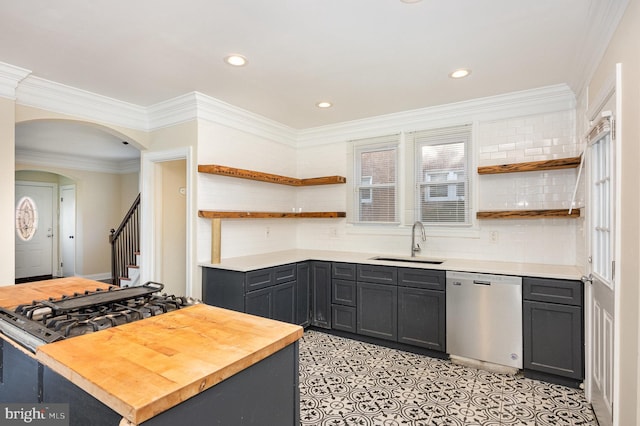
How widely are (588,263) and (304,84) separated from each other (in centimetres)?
280

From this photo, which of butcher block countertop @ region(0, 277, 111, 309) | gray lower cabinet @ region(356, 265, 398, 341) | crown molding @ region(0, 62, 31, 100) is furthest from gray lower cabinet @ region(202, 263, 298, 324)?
crown molding @ region(0, 62, 31, 100)

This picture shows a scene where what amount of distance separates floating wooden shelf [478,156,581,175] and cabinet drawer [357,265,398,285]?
1.41 meters

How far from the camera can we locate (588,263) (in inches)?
103

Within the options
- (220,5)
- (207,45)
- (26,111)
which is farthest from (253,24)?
(26,111)

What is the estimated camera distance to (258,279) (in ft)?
11.3

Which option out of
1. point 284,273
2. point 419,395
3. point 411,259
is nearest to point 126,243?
point 284,273

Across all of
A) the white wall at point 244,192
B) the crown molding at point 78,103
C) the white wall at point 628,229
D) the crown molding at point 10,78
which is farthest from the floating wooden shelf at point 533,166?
the crown molding at point 10,78

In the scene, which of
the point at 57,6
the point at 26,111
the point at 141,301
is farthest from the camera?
the point at 26,111

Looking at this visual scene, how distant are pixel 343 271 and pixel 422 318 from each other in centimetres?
98

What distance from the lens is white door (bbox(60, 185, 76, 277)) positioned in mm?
7512

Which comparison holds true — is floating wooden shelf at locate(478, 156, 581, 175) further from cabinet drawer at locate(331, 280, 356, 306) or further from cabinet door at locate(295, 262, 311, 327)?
cabinet door at locate(295, 262, 311, 327)

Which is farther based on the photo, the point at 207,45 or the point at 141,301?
the point at 207,45

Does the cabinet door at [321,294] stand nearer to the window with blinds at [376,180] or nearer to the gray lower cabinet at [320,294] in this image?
the gray lower cabinet at [320,294]

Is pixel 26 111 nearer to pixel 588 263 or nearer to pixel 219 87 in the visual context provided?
pixel 219 87
